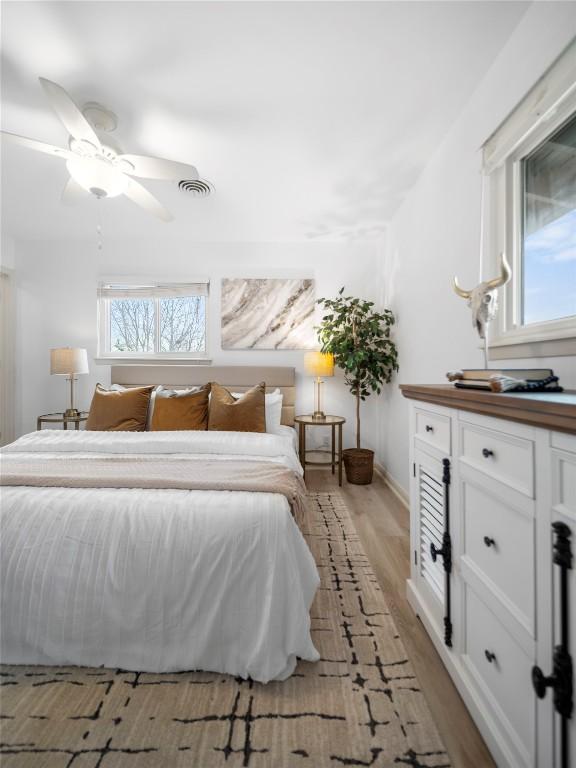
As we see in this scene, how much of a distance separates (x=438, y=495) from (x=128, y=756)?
1.30 m

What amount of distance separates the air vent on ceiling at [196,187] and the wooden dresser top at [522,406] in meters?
2.48

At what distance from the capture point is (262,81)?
1862 millimetres

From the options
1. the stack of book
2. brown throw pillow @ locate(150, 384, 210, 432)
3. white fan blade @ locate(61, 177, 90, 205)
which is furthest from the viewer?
brown throw pillow @ locate(150, 384, 210, 432)

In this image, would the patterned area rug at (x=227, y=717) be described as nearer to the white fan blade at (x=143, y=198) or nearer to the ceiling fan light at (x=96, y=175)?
the ceiling fan light at (x=96, y=175)

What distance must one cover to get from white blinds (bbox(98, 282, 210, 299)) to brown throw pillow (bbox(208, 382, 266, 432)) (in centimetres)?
163

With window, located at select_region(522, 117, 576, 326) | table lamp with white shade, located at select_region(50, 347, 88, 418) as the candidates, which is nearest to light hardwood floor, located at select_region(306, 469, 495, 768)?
window, located at select_region(522, 117, 576, 326)

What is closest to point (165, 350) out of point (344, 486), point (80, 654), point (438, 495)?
point (344, 486)

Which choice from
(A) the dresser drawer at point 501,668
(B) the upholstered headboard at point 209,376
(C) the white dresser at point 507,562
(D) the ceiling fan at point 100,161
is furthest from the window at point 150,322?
(A) the dresser drawer at point 501,668

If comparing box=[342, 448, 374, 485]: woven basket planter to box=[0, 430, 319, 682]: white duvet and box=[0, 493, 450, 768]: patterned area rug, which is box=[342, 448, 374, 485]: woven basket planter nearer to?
box=[0, 493, 450, 768]: patterned area rug

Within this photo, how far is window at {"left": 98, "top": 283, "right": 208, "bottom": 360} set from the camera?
163 inches

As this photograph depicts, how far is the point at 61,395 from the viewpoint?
4125 mm

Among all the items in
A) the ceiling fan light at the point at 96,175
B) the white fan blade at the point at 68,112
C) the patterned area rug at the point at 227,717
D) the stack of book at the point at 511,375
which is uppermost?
the white fan blade at the point at 68,112

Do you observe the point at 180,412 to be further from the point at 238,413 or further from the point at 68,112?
the point at 68,112

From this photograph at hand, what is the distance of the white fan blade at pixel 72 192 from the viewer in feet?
7.24
